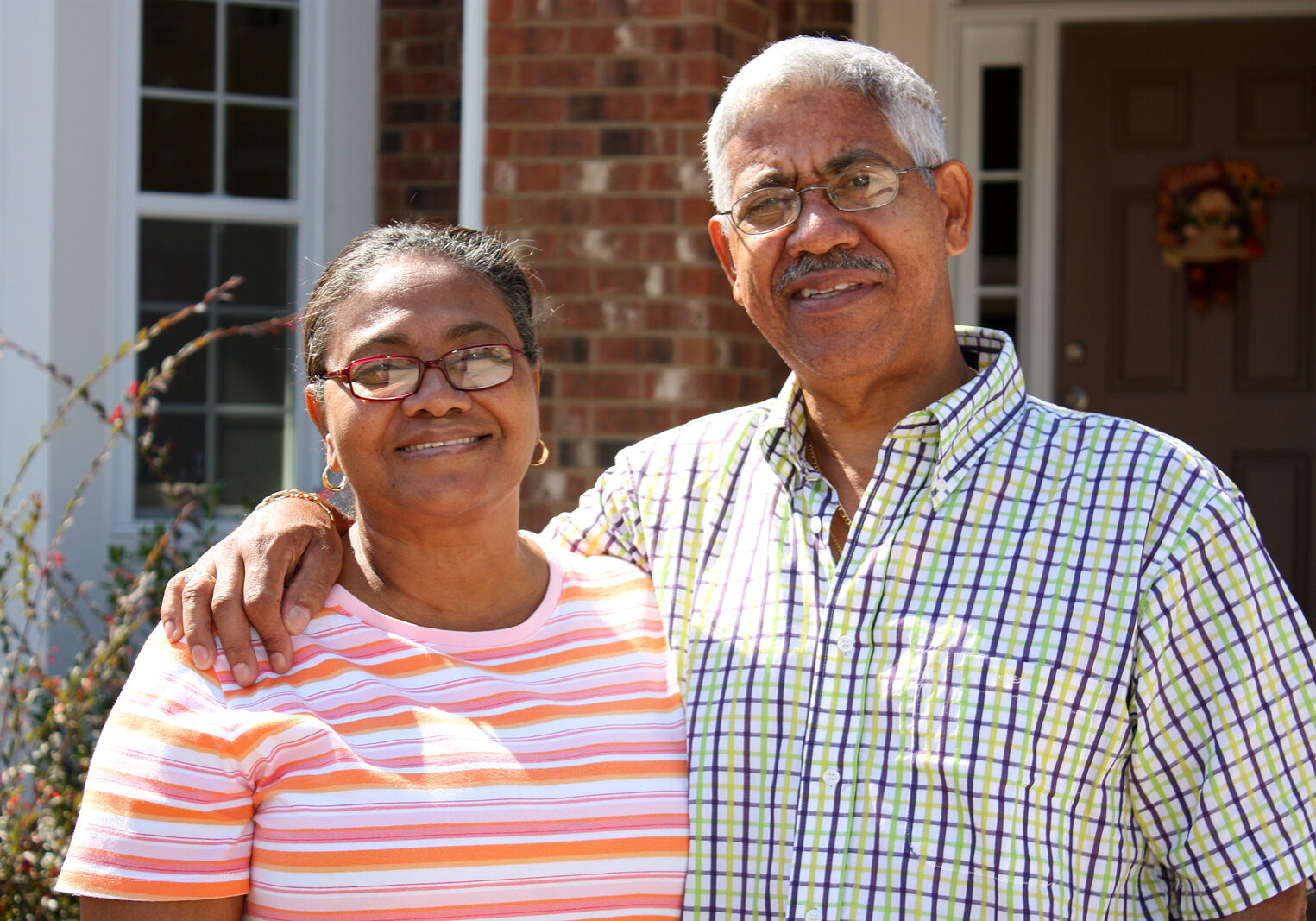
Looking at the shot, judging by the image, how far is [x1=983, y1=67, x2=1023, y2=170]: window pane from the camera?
5.11 m

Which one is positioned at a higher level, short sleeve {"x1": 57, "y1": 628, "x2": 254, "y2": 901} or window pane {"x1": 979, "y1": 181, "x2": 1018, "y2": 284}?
window pane {"x1": 979, "y1": 181, "x2": 1018, "y2": 284}

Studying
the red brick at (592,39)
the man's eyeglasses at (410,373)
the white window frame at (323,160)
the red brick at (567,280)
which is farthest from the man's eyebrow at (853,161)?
the white window frame at (323,160)

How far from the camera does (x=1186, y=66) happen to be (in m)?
4.95

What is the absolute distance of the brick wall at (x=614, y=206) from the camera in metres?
4.11

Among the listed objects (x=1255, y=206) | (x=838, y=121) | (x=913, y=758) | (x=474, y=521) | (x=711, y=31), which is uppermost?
(x=711, y=31)

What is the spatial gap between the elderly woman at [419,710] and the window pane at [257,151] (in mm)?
3263

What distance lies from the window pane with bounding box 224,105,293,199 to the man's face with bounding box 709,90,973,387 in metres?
3.35

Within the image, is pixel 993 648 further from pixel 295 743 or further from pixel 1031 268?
pixel 1031 268

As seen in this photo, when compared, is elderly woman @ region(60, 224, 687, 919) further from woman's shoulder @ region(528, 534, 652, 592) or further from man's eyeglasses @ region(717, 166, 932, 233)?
man's eyeglasses @ region(717, 166, 932, 233)

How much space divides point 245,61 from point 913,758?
4088 millimetres

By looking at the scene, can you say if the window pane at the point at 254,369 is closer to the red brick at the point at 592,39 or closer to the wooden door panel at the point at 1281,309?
the red brick at the point at 592,39

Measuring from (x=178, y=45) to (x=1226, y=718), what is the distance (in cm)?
436

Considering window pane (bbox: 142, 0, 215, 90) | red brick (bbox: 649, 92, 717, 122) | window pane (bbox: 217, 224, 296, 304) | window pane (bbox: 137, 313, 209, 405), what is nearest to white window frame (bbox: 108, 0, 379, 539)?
window pane (bbox: 217, 224, 296, 304)

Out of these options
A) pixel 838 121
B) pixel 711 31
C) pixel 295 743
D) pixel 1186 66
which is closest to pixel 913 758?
pixel 295 743
